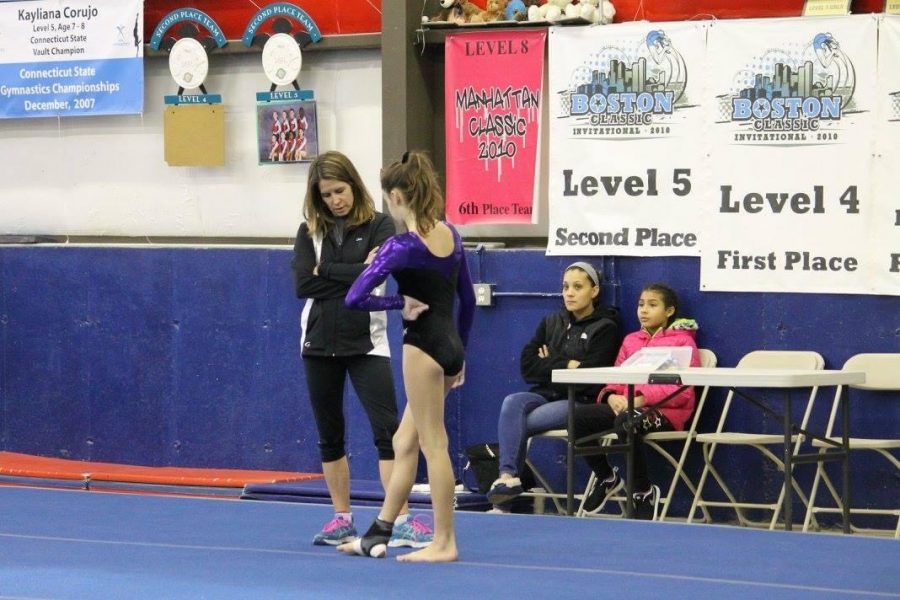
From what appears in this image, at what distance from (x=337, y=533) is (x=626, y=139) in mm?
3181

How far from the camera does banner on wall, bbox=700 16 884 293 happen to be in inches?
319

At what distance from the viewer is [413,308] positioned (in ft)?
18.6

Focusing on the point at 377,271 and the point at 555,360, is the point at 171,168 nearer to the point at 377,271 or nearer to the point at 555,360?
the point at 555,360

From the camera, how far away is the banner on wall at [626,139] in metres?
8.48

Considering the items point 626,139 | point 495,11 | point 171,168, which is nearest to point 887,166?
point 626,139

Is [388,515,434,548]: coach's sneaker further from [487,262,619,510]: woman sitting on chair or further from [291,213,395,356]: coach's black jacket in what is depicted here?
[487,262,619,510]: woman sitting on chair

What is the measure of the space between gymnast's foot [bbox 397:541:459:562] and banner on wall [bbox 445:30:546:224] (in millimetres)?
3333

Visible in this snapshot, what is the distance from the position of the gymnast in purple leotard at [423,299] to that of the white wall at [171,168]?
386 centimetres

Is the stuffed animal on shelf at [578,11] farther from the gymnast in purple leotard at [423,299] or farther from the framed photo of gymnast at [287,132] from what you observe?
the gymnast in purple leotard at [423,299]

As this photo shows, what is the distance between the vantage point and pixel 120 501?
25.7 feet

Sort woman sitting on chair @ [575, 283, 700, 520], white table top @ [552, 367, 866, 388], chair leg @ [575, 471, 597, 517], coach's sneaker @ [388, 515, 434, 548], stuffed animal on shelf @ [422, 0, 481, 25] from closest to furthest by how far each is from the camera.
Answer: coach's sneaker @ [388, 515, 434, 548], white table top @ [552, 367, 866, 388], woman sitting on chair @ [575, 283, 700, 520], chair leg @ [575, 471, 597, 517], stuffed animal on shelf @ [422, 0, 481, 25]

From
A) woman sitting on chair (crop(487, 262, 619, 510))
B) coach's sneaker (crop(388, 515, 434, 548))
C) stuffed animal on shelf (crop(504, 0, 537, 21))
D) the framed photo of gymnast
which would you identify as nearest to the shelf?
the framed photo of gymnast

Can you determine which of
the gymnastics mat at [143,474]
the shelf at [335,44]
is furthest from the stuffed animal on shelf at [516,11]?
the gymnastics mat at [143,474]

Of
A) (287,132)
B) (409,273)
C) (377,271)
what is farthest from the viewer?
(287,132)
